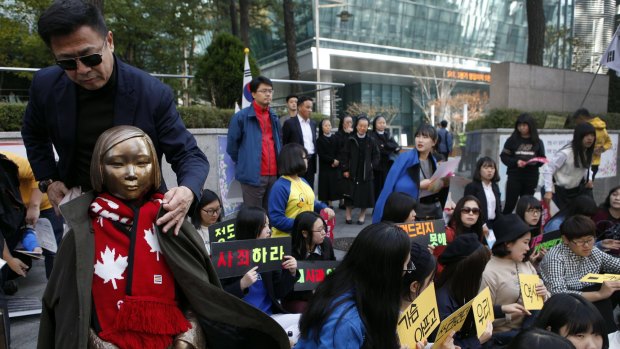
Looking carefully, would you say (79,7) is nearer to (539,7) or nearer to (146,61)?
(539,7)

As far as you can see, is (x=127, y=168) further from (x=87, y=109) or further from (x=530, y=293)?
(x=530, y=293)

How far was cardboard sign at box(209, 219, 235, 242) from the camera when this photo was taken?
4.35 m

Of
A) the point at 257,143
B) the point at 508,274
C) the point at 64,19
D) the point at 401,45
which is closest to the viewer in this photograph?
the point at 64,19

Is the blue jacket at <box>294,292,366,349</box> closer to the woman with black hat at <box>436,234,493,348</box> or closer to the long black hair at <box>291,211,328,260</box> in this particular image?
the woman with black hat at <box>436,234,493,348</box>

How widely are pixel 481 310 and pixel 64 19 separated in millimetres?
2757

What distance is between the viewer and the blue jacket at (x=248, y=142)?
20.1 ft

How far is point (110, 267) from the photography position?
1839mm

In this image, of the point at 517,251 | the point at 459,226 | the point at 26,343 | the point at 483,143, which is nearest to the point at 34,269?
the point at 26,343

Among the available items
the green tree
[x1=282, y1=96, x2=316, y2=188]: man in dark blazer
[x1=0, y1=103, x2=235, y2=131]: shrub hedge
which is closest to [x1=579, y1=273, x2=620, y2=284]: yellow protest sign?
[x1=282, y1=96, x2=316, y2=188]: man in dark blazer

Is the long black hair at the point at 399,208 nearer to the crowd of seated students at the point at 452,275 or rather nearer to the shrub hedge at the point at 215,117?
the crowd of seated students at the point at 452,275

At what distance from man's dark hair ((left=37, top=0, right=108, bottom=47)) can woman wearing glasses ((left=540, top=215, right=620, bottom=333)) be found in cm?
404

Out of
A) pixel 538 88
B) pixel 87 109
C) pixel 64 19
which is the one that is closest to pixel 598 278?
pixel 87 109

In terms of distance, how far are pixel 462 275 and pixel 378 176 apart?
21.9ft

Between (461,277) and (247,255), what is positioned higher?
(247,255)
